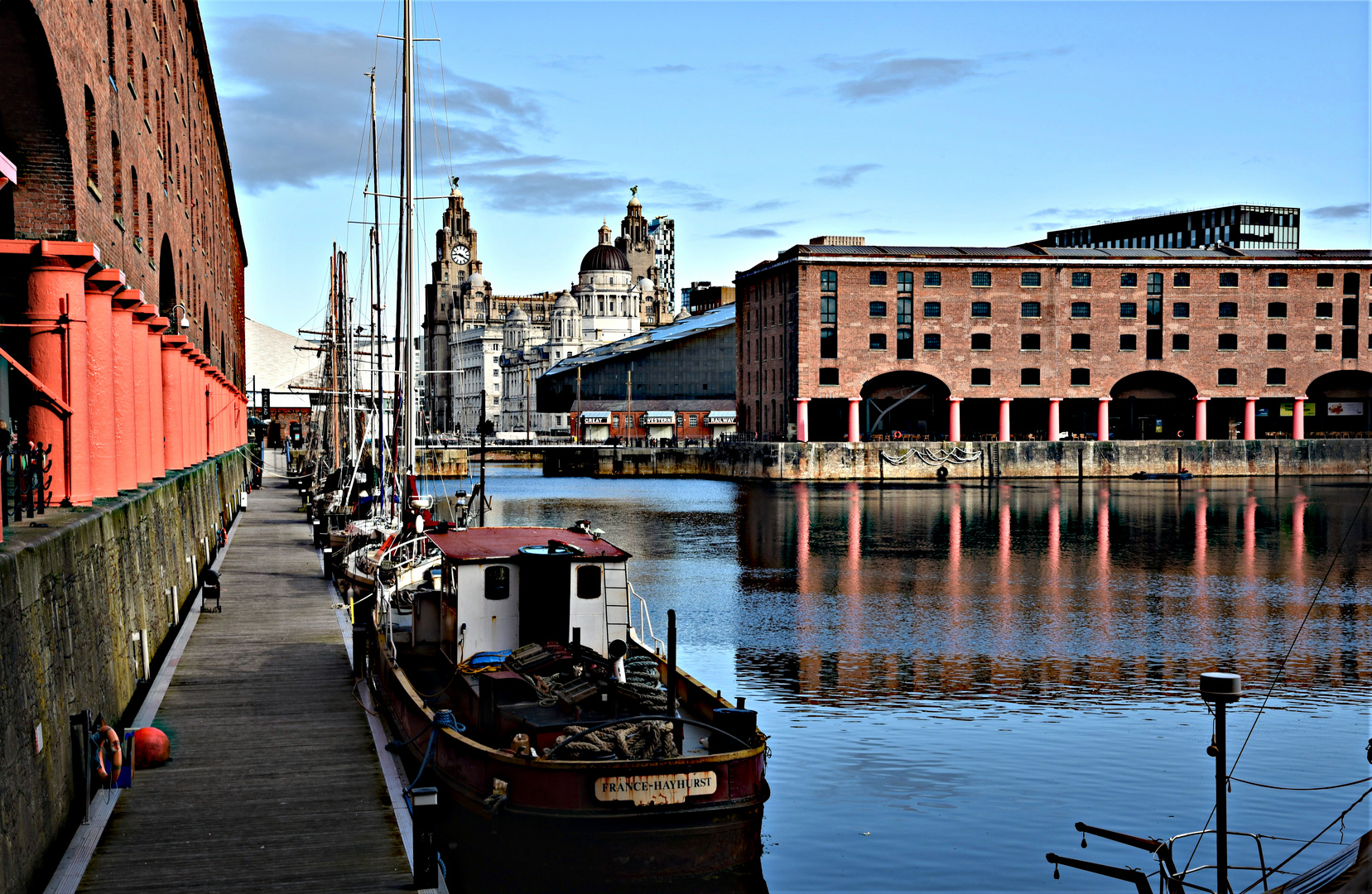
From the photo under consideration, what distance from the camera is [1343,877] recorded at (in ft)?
31.1

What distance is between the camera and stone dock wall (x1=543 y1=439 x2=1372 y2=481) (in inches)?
4353

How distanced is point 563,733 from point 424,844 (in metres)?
3.40

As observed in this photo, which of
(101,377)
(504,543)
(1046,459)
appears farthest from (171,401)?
(1046,459)

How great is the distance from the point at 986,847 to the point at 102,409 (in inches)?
667

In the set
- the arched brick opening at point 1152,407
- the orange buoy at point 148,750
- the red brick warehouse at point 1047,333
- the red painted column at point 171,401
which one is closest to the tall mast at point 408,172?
the red painted column at point 171,401

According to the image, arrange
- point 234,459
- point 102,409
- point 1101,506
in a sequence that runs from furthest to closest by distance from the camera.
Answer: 1. point 1101,506
2. point 234,459
3. point 102,409

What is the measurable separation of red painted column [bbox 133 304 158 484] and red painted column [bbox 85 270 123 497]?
3.49 m

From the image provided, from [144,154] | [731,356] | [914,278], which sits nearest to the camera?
[144,154]

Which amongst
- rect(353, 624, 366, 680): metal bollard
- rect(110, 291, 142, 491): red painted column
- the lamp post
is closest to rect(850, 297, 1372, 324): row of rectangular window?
rect(353, 624, 366, 680): metal bollard

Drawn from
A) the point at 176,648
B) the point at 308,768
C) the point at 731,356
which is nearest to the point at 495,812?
the point at 308,768

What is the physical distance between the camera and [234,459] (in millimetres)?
75688

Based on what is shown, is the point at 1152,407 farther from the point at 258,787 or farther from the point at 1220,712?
the point at 258,787

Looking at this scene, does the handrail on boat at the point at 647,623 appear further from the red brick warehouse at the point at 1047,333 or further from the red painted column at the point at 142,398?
the red brick warehouse at the point at 1047,333

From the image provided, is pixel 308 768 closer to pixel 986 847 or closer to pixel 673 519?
pixel 986 847
